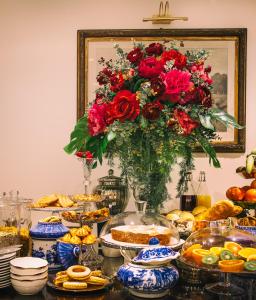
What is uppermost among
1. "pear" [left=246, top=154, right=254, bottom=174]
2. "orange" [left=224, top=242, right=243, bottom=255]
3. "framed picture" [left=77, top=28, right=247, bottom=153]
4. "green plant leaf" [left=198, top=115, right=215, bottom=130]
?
"framed picture" [left=77, top=28, right=247, bottom=153]

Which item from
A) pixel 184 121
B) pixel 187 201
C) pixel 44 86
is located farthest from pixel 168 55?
pixel 44 86

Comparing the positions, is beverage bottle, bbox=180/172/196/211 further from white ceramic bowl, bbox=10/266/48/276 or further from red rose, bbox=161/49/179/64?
white ceramic bowl, bbox=10/266/48/276

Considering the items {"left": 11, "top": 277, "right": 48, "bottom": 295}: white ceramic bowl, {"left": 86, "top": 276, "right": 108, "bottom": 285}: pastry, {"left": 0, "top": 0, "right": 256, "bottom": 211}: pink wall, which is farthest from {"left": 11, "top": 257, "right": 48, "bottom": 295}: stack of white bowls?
{"left": 0, "top": 0, "right": 256, "bottom": 211}: pink wall

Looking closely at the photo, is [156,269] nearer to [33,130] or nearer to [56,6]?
[33,130]

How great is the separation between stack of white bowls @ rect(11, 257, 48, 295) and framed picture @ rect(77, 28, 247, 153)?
7.11 feet

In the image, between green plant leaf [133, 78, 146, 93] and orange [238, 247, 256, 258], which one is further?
green plant leaf [133, 78, 146, 93]

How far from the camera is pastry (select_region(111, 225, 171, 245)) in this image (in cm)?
160

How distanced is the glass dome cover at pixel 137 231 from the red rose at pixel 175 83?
0.43 metres

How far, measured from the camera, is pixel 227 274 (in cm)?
155

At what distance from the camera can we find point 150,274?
1.41 meters

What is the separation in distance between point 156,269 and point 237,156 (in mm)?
2217

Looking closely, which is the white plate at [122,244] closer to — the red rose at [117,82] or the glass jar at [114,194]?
the red rose at [117,82]

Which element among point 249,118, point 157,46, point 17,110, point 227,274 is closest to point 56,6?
point 17,110

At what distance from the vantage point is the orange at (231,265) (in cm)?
142
